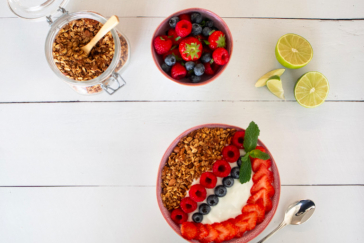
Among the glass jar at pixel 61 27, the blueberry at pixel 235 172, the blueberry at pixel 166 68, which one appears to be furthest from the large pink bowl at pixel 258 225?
the glass jar at pixel 61 27

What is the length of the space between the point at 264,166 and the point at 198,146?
227 millimetres

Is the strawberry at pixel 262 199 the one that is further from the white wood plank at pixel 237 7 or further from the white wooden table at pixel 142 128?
the white wood plank at pixel 237 7

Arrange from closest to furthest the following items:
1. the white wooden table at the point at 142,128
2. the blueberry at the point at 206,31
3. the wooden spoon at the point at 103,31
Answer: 1. the wooden spoon at the point at 103,31
2. the blueberry at the point at 206,31
3. the white wooden table at the point at 142,128

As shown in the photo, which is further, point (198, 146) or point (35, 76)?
point (35, 76)

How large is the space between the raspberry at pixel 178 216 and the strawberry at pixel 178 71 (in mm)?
442

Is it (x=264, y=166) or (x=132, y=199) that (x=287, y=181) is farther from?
(x=132, y=199)

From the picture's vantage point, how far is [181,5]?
1.01m

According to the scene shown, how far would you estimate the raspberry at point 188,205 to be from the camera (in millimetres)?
849

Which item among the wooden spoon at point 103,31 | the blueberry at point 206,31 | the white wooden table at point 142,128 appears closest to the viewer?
the wooden spoon at point 103,31

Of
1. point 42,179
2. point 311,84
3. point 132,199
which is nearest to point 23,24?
point 42,179

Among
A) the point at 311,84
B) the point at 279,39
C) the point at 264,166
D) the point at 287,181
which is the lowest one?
the point at 287,181

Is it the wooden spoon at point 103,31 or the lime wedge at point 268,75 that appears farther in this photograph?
the lime wedge at point 268,75

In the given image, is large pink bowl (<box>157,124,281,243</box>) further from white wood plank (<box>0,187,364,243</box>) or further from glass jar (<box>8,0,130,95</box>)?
glass jar (<box>8,0,130,95</box>)

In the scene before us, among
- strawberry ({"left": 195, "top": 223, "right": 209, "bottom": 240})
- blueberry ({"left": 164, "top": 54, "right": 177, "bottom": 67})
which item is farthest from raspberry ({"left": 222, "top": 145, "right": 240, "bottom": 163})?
blueberry ({"left": 164, "top": 54, "right": 177, "bottom": 67})
